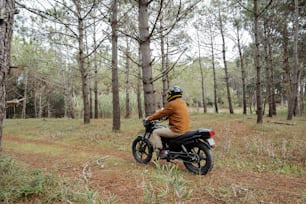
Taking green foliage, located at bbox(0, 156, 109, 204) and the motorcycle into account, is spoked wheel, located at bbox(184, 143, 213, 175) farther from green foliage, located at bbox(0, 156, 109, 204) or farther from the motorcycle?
green foliage, located at bbox(0, 156, 109, 204)

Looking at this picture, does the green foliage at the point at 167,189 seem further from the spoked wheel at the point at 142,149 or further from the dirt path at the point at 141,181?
the spoked wheel at the point at 142,149

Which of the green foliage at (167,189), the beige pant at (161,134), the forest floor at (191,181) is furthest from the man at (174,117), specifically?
the green foliage at (167,189)

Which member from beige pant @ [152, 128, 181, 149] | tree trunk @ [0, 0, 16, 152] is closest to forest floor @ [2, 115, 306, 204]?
beige pant @ [152, 128, 181, 149]

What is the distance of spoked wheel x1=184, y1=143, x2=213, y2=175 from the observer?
12.9 ft

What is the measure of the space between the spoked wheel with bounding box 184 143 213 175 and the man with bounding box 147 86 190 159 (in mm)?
414

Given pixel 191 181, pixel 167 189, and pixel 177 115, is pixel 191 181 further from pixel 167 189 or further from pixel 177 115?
pixel 167 189

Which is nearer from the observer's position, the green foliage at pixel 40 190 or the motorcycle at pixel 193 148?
the green foliage at pixel 40 190

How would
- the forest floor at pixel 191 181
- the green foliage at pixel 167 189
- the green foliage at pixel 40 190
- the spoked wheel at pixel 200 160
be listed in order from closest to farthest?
the green foliage at pixel 167 189 < the green foliage at pixel 40 190 < the forest floor at pixel 191 181 < the spoked wheel at pixel 200 160

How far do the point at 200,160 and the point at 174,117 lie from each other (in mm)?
930

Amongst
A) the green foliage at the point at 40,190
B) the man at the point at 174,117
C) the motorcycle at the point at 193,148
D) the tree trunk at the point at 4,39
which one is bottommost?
the green foliage at the point at 40,190

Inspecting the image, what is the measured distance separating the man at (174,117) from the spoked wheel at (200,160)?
1.36 feet

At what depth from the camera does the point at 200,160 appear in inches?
160

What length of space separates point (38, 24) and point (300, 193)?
13.0 meters

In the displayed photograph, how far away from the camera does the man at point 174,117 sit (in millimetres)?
4188
